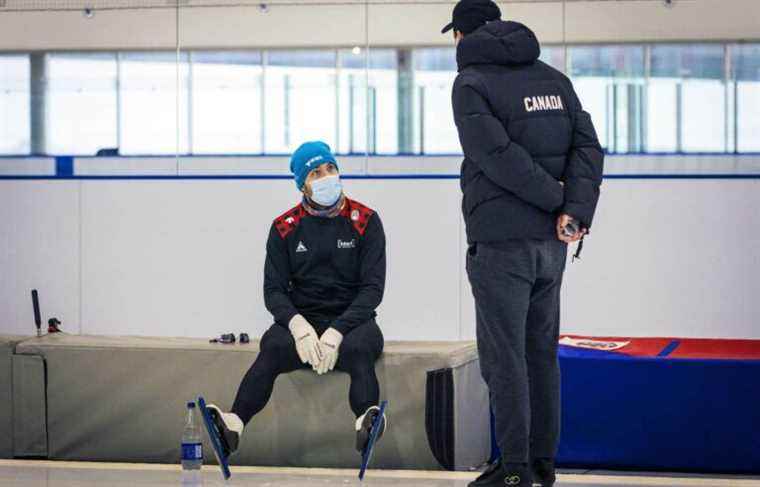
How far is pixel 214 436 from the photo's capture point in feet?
11.5

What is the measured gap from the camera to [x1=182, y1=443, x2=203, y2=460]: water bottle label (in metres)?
3.81

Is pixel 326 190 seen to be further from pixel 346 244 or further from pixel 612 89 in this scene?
pixel 612 89

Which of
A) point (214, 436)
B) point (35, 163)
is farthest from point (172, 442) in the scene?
point (35, 163)

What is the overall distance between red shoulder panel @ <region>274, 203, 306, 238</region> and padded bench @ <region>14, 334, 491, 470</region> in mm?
423

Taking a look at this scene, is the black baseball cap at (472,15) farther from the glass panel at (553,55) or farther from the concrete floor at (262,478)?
the glass panel at (553,55)

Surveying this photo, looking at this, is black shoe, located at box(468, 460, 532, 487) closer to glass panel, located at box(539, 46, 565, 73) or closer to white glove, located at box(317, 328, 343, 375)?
white glove, located at box(317, 328, 343, 375)

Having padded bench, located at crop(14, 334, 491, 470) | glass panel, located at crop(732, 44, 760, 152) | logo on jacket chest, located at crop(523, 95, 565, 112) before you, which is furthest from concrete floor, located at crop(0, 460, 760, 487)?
glass panel, located at crop(732, 44, 760, 152)

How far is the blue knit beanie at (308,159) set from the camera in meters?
3.93

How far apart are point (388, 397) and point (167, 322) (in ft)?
5.75

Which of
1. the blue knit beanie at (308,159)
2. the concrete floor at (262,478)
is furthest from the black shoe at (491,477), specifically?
the blue knit beanie at (308,159)

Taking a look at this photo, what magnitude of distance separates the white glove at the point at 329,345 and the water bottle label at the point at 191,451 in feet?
1.51

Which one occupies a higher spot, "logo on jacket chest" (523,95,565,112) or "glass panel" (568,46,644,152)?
"glass panel" (568,46,644,152)

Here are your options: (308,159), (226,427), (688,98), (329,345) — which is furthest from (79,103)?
(226,427)

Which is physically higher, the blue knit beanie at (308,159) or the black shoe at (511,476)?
the blue knit beanie at (308,159)
